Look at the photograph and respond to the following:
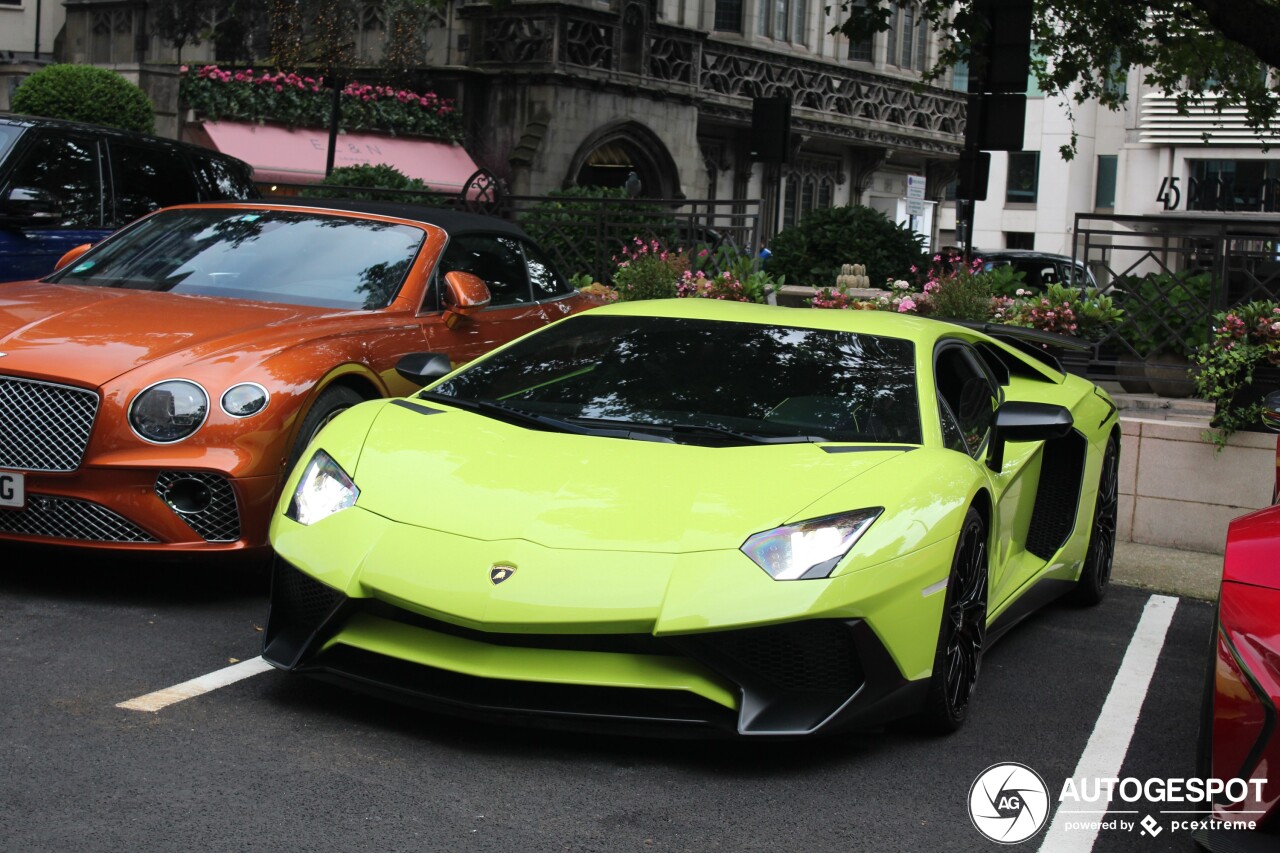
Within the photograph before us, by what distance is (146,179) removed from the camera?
1027cm

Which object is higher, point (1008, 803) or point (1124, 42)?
point (1124, 42)

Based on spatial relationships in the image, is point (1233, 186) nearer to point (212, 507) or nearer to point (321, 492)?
point (212, 507)

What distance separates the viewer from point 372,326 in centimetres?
688

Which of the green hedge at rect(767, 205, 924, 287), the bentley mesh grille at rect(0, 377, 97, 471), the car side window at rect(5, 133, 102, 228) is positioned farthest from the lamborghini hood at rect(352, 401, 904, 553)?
the green hedge at rect(767, 205, 924, 287)

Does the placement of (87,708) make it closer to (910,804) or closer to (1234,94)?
(910,804)

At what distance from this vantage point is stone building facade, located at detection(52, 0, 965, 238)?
95.8 feet

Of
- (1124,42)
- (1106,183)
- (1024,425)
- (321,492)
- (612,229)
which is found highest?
(1106,183)

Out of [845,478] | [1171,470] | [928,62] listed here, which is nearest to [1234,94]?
[1171,470]

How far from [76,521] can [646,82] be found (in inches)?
1040

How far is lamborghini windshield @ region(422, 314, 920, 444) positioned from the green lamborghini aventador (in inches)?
0.4

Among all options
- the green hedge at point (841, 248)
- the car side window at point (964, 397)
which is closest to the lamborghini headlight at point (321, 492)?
the car side window at point (964, 397)

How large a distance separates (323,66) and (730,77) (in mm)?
13112

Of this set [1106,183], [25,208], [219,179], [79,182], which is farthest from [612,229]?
[1106,183]

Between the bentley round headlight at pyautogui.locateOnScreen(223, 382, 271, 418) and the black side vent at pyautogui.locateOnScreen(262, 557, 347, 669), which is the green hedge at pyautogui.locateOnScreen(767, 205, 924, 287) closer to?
the bentley round headlight at pyautogui.locateOnScreen(223, 382, 271, 418)
